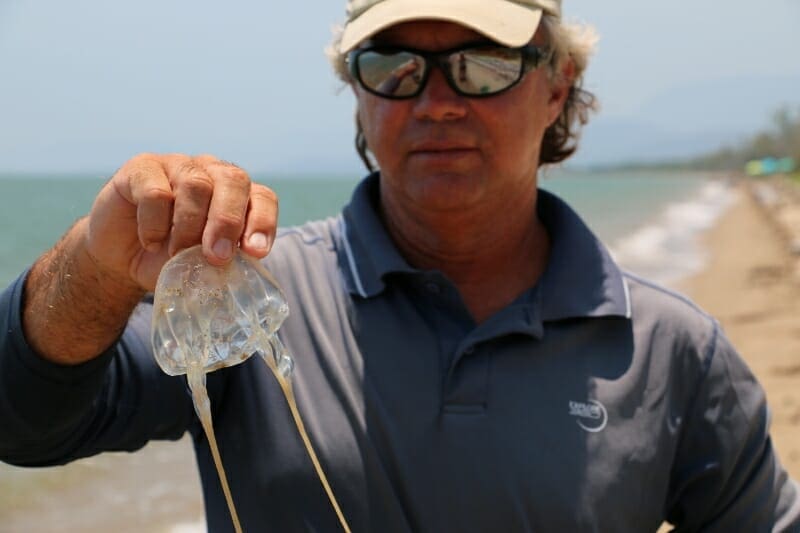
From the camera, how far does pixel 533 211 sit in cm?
277

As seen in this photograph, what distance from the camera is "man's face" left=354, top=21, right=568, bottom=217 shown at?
242cm

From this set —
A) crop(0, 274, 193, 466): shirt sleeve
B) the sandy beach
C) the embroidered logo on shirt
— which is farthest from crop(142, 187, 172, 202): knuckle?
the sandy beach

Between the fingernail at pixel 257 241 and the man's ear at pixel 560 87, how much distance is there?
4.79ft

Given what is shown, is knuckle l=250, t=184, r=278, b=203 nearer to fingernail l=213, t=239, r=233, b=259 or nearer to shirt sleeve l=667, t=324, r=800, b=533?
fingernail l=213, t=239, r=233, b=259

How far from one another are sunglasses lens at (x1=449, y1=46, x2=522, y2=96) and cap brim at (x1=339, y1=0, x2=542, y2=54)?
0.19 feet

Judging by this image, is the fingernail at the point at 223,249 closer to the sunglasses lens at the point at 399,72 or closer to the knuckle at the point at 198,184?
the knuckle at the point at 198,184

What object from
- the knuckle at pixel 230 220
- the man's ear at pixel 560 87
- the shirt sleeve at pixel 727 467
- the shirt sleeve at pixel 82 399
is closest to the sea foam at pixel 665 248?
the man's ear at pixel 560 87

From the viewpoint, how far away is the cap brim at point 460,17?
233cm

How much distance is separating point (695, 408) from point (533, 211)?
0.79m

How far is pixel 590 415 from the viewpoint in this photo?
227 centimetres

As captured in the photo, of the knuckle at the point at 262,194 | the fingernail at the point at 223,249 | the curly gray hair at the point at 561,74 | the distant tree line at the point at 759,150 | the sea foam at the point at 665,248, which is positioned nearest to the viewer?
the fingernail at the point at 223,249

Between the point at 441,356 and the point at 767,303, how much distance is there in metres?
13.5

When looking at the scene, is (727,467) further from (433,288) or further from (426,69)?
(426,69)


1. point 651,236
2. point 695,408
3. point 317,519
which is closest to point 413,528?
point 317,519
